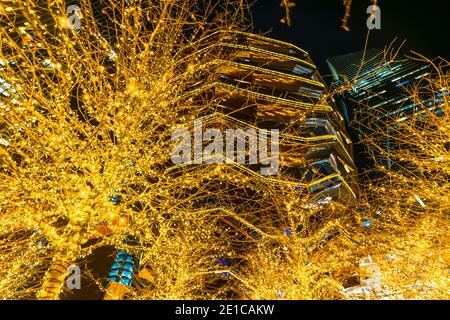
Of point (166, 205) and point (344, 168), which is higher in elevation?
point (166, 205)

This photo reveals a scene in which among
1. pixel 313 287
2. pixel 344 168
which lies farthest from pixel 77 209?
pixel 344 168

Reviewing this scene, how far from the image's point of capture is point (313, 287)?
1126cm

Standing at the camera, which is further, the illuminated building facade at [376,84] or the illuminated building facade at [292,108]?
the illuminated building facade at [376,84]

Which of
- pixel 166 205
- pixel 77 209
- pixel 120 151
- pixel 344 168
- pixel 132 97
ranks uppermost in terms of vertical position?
pixel 132 97

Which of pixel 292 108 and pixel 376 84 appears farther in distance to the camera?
pixel 376 84

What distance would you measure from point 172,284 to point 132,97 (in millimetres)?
10541

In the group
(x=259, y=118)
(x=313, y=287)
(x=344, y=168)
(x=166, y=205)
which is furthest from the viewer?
(x=344, y=168)

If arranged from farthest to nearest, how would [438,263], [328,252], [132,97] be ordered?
[328,252], [438,263], [132,97]

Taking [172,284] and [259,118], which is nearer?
[172,284]

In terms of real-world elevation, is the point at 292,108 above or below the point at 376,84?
above

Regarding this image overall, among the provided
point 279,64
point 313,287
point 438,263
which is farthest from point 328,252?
point 279,64

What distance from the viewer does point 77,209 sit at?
6133 mm

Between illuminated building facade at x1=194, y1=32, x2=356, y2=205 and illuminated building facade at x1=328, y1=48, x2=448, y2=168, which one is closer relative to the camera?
illuminated building facade at x1=194, y1=32, x2=356, y2=205

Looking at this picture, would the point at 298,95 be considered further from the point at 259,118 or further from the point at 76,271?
the point at 76,271
